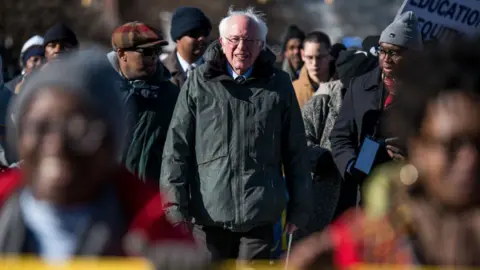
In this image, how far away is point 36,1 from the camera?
37.2 metres

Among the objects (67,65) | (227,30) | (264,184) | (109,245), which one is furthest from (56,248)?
(227,30)

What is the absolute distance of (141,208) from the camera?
313cm

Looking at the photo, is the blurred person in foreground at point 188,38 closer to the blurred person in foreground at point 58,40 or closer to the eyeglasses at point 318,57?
the blurred person in foreground at point 58,40

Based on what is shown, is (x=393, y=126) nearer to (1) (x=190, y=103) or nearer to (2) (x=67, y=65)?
(2) (x=67, y=65)

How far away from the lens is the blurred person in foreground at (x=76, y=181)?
297cm

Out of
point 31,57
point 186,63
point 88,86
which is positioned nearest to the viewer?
point 88,86

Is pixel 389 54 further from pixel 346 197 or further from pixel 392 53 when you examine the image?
pixel 346 197

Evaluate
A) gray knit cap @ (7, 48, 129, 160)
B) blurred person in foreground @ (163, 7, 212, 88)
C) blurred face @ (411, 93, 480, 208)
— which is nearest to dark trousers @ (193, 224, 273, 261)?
blurred person in foreground @ (163, 7, 212, 88)

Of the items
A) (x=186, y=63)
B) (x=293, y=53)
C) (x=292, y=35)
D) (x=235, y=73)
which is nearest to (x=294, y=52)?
(x=293, y=53)

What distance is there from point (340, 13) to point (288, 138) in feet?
145

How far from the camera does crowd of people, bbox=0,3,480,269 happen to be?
2.91 meters

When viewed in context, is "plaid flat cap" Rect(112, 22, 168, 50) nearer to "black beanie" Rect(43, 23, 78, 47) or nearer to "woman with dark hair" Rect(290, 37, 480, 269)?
"black beanie" Rect(43, 23, 78, 47)

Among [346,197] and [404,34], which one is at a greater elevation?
[404,34]

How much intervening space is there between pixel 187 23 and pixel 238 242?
3.44 meters
